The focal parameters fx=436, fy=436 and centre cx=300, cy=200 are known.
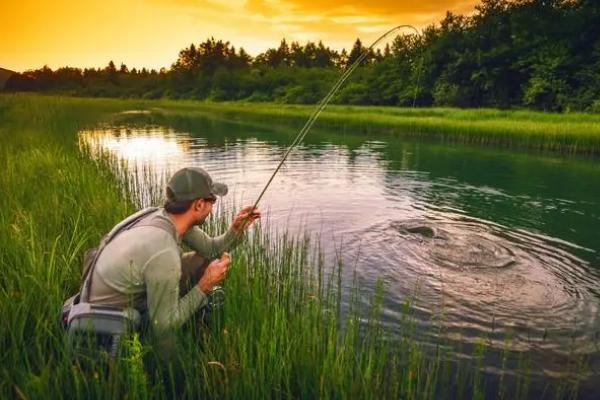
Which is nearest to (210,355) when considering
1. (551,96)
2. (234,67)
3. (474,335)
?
(474,335)

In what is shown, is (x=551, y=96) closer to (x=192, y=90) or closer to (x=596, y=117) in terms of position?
(x=596, y=117)

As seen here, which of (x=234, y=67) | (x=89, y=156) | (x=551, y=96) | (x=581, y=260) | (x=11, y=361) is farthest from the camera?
(x=234, y=67)

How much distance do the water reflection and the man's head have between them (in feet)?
7.83

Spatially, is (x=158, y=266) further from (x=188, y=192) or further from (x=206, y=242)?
(x=206, y=242)

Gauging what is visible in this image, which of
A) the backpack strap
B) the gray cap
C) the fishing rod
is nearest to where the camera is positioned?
the backpack strap

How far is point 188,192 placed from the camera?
3.08 meters

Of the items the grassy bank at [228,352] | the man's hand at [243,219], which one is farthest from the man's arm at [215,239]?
the grassy bank at [228,352]

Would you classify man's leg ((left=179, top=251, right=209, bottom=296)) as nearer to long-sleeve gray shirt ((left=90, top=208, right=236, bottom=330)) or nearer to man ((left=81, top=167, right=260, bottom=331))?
man ((left=81, top=167, right=260, bottom=331))

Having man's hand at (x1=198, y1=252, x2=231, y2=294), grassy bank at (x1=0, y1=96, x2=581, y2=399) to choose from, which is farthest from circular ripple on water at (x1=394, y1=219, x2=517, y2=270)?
man's hand at (x1=198, y1=252, x2=231, y2=294)

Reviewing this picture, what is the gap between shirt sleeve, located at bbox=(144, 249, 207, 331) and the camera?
275 centimetres

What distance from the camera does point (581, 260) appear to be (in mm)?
7656

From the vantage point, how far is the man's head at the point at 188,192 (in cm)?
308

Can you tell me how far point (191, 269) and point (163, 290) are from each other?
1271 mm

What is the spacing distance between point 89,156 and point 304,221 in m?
5.67
